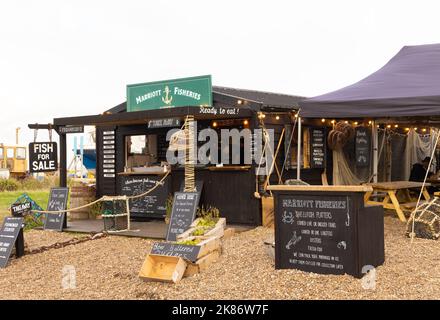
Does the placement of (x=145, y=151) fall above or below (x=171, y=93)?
below

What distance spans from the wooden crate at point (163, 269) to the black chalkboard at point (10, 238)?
273 centimetres

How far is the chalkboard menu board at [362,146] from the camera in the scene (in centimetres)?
1220

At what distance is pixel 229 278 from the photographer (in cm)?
589

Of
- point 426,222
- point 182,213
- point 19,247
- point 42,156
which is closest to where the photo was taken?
point 426,222

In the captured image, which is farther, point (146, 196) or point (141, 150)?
point (141, 150)

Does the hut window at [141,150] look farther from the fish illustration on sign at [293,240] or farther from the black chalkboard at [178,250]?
the fish illustration on sign at [293,240]

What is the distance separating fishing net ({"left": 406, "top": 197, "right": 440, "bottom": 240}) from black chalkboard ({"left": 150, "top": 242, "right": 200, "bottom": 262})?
363 cm

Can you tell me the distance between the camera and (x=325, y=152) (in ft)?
38.8

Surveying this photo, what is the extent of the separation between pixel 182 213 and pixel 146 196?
8.85 ft

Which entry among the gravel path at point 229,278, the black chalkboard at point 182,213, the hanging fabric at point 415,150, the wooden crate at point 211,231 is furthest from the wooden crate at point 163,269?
the hanging fabric at point 415,150

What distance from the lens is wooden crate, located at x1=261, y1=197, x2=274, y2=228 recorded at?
31.9 feet

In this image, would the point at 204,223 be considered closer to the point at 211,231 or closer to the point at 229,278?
the point at 211,231

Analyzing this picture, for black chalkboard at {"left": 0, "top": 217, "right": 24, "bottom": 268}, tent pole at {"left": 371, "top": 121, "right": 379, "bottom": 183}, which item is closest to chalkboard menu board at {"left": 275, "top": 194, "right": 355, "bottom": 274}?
black chalkboard at {"left": 0, "top": 217, "right": 24, "bottom": 268}

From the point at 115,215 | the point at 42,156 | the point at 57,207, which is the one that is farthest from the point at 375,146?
the point at 42,156
